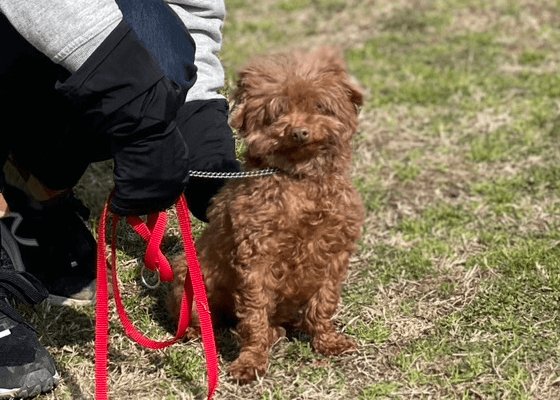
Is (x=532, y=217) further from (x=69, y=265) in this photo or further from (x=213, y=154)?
(x=69, y=265)

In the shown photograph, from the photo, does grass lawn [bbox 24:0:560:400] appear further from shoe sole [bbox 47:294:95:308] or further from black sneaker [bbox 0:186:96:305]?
black sneaker [bbox 0:186:96:305]

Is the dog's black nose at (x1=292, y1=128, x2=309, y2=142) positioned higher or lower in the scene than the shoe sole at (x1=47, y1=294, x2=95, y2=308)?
higher

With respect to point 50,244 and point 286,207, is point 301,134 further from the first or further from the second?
point 50,244

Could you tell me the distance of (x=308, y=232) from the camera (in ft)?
9.59

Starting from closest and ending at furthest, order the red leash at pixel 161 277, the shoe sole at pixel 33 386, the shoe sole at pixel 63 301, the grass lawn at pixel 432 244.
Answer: the red leash at pixel 161 277 → the shoe sole at pixel 33 386 → the grass lawn at pixel 432 244 → the shoe sole at pixel 63 301

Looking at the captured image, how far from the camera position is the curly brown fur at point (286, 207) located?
9.04 ft

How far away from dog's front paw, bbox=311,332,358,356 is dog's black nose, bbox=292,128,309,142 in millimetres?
918

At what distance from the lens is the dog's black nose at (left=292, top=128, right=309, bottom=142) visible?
8.77 ft

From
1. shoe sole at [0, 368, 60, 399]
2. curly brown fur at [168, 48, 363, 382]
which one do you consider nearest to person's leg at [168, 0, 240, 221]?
curly brown fur at [168, 48, 363, 382]

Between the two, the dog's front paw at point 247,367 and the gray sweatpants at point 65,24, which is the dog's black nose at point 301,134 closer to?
the gray sweatpants at point 65,24

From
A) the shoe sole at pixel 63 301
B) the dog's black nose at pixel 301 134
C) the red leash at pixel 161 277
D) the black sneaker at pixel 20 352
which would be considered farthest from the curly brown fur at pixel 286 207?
the shoe sole at pixel 63 301

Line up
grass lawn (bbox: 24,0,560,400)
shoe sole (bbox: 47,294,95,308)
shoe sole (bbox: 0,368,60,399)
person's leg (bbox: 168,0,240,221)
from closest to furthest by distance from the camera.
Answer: shoe sole (bbox: 0,368,60,399) → grass lawn (bbox: 24,0,560,400) → person's leg (bbox: 168,0,240,221) → shoe sole (bbox: 47,294,95,308)

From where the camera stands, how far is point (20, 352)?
303cm

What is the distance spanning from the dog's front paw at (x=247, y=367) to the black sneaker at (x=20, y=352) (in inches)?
27.2
